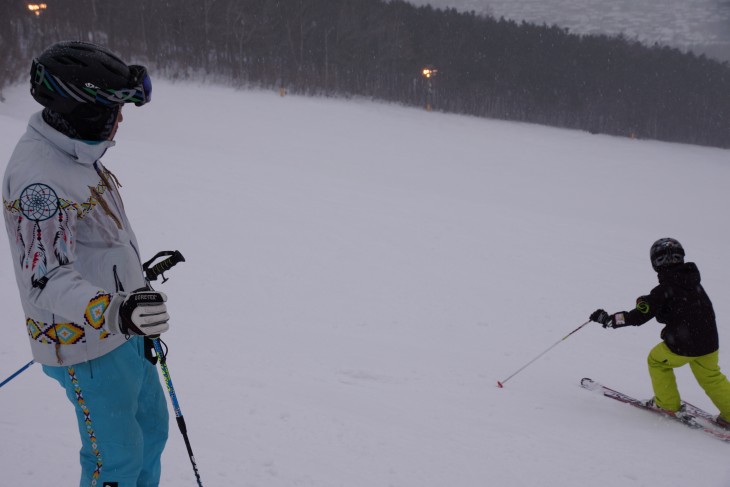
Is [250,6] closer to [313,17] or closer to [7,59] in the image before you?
→ [313,17]

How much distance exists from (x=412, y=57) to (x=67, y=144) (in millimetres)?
39551

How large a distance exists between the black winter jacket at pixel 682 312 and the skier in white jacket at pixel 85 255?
4.28 m

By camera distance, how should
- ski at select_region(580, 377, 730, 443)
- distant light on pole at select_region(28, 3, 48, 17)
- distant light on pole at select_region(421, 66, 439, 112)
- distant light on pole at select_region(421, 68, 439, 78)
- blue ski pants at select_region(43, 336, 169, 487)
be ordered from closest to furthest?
blue ski pants at select_region(43, 336, 169, 487), ski at select_region(580, 377, 730, 443), distant light on pole at select_region(28, 3, 48, 17), distant light on pole at select_region(421, 68, 439, 78), distant light on pole at select_region(421, 66, 439, 112)

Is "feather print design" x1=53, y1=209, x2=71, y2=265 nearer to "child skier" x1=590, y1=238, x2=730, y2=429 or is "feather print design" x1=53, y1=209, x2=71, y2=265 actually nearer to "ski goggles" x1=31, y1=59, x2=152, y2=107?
"ski goggles" x1=31, y1=59, x2=152, y2=107

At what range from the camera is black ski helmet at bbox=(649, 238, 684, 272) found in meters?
4.46

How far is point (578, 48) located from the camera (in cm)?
4397

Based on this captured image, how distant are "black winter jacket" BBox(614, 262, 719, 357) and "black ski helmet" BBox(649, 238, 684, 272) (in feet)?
0.22

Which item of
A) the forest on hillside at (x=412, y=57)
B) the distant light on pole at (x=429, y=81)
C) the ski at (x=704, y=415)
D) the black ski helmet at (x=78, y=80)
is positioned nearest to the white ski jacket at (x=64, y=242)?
the black ski helmet at (x=78, y=80)

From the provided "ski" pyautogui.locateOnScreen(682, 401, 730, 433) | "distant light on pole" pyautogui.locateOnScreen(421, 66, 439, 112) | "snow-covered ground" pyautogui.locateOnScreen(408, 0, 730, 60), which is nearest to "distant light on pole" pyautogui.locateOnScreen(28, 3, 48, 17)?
"distant light on pole" pyautogui.locateOnScreen(421, 66, 439, 112)

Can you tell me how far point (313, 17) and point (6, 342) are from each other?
36.8 m

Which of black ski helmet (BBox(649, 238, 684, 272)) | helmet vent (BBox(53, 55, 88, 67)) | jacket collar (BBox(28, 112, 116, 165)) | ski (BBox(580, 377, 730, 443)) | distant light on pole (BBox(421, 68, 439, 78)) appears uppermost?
distant light on pole (BBox(421, 68, 439, 78))

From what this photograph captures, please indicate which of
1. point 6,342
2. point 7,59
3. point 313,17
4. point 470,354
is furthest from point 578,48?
point 6,342

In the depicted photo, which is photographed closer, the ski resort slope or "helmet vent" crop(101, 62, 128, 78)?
"helmet vent" crop(101, 62, 128, 78)

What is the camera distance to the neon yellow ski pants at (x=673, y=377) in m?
4.50
